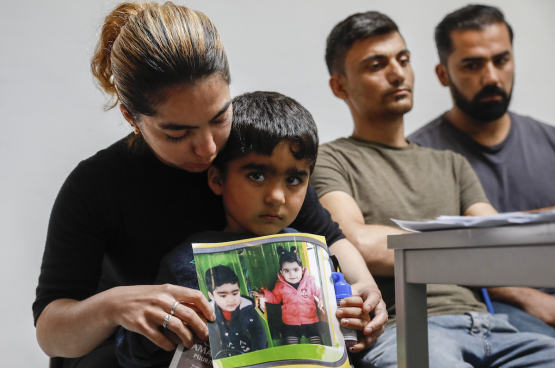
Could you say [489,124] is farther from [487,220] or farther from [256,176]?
[487,220]

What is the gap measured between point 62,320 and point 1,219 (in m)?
0.69

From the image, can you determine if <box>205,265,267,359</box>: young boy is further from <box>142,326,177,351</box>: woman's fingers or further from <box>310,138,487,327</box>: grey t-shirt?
<box>310,138,487,327</box>: grey t-shirt

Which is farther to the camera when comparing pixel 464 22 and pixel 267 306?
pixel 464 22

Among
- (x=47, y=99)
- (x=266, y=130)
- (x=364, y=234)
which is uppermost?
(x=47, y=99)

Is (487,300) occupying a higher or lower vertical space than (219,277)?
lower

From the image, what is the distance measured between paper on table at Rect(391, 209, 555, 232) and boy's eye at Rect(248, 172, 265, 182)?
386 mm

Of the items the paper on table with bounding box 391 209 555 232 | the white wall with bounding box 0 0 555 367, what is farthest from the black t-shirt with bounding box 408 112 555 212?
the paper on table with bounding box 391 209 555 232

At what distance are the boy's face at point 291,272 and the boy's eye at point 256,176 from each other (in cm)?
24

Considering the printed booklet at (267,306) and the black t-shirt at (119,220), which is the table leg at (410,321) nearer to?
the printed booklet at (267,306)

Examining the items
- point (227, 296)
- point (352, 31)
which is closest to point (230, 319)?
point (227, 296)

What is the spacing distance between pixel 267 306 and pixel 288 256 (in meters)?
0.09

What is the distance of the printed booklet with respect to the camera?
772 millimetres

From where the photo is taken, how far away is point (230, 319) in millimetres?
784

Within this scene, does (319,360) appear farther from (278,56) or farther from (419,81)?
(419,81)
